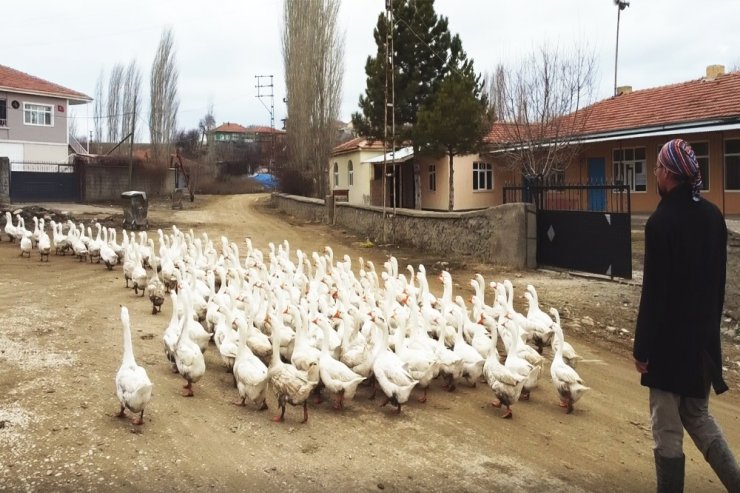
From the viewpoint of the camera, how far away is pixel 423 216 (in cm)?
1788

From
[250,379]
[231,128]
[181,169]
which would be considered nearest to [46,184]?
[181,169]

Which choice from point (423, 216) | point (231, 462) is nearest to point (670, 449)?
point (231, 462)

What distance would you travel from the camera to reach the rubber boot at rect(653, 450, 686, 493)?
377 centimetres

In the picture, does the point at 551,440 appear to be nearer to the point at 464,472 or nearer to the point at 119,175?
the point at 464,472

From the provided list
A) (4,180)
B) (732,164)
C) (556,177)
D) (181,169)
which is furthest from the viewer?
(181,169)

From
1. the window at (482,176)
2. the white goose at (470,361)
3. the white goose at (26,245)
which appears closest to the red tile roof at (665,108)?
the window at (482,176)

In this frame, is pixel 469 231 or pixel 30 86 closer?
pixel 469 231

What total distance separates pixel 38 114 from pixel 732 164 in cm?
3262

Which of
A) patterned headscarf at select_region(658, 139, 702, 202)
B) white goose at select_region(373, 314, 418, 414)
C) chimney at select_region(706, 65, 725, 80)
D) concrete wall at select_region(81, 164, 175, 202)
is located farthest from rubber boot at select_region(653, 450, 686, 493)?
concrete wall at select_region(81, 164, 175, 202)

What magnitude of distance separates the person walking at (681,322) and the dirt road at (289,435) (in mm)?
994

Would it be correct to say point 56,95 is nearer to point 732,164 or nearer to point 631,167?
point 631,167

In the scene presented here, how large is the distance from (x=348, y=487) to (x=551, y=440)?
1963 millimetres

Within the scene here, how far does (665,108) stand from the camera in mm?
21000

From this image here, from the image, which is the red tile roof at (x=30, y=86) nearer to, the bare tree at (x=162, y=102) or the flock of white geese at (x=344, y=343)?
the bare tree at (x=162, y=102)
